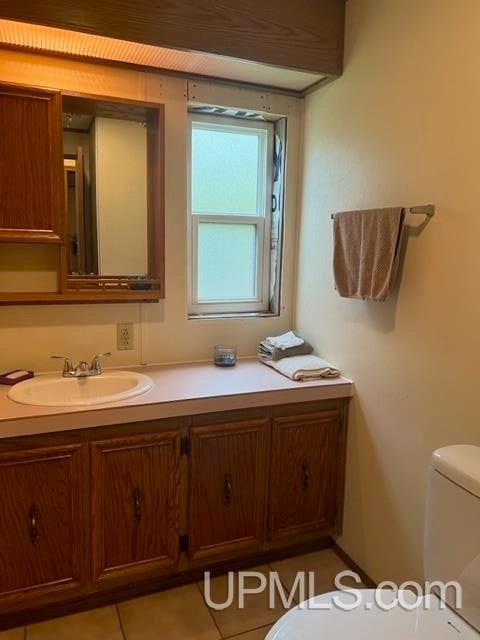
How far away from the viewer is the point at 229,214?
2.44 metres

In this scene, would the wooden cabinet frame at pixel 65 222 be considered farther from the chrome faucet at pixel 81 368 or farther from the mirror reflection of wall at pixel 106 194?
the chrome faucet at pixel 81 368

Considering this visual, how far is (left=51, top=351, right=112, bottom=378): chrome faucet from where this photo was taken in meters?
1.99

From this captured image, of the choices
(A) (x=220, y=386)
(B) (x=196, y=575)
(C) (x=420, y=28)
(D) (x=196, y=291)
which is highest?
(C) (x=420, y=28)

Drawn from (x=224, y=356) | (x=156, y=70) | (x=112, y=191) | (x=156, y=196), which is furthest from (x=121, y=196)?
(x=224, y=356)

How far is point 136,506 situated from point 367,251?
1.32m

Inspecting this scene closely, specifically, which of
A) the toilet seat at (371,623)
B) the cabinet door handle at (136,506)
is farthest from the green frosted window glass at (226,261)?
the toilet seat at (371,623)

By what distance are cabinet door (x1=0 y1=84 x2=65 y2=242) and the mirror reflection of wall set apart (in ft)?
0.25

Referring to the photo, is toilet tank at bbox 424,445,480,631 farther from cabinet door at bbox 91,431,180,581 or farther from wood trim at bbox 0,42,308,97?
wood trim at bbox 0,42,308,97

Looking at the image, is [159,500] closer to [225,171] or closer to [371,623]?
[371,623]

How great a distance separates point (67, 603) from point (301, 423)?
3.77 feet

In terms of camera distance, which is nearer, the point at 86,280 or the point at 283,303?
the point at 86,280

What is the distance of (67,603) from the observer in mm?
1818

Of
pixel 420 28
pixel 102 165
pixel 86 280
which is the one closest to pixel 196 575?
pixel 86 280

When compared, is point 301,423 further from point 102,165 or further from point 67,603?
point 102,165
